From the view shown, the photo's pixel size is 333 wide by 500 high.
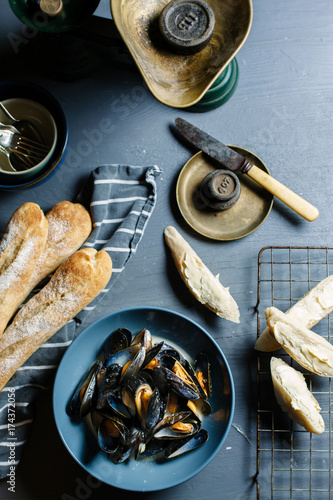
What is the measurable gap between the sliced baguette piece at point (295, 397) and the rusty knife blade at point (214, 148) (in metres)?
0.54

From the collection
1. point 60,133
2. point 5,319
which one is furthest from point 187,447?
point 60,133

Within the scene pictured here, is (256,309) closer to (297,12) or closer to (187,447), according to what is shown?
(187,447)

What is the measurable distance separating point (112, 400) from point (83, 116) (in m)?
0.81

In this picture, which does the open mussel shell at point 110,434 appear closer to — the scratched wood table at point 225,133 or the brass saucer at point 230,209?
the scratched wood table at point 225,133

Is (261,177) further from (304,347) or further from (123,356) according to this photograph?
(123,356)

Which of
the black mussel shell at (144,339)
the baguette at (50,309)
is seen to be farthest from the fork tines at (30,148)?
the black mussel shell at (144,339)

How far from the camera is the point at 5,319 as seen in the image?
108 cm

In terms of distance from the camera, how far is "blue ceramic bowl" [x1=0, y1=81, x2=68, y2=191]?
1.13m

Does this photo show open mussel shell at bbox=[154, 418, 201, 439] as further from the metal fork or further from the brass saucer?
the metal fork

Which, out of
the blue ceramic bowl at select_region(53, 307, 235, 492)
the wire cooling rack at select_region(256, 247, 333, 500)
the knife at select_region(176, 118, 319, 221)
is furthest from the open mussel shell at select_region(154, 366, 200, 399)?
the knife at select_region(176, 118, 319, 221)

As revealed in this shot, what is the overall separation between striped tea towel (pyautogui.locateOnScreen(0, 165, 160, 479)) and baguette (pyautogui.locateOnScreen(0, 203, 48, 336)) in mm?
136

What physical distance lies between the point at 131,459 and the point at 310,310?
597mm

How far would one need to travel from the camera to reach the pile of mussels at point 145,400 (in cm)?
102

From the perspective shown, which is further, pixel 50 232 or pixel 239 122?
pixel 239 122
